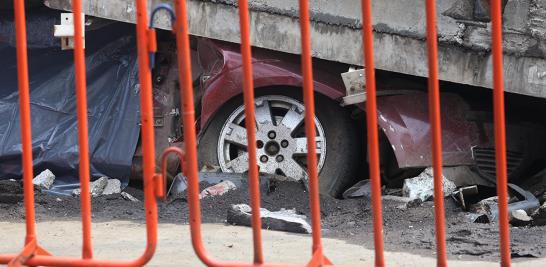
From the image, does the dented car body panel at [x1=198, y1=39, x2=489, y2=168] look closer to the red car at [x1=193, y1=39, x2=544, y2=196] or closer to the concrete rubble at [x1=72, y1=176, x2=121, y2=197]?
the red car at [x1=193, y1=39, x2=544, y2=196]

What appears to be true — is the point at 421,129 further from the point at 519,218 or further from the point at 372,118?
the point at 372,118

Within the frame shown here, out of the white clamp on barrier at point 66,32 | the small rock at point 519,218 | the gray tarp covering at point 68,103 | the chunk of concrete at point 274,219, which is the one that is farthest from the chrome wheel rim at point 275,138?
the white clamp on barrier at point 66,32

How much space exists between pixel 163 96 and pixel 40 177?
127 centimetres

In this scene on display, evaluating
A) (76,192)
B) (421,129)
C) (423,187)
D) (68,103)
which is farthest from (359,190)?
(68,103)

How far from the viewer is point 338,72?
7.82 meters

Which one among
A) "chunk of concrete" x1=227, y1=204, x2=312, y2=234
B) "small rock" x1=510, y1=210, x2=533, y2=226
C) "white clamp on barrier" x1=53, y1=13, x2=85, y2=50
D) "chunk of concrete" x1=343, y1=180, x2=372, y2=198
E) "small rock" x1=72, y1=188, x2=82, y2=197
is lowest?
"small rock" x1=510, y1=210, x2=533, y2=226

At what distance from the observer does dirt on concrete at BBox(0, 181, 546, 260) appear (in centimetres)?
572

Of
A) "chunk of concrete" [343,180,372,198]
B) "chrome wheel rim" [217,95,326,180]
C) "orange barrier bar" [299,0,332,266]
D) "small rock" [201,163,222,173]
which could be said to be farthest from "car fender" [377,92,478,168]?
A: "orange barrier bar" [299,0,332,266]

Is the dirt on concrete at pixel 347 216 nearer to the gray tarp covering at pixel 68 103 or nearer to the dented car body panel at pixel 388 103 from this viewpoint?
the dented car body panel at pixel 388 103

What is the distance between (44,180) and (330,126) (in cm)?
253

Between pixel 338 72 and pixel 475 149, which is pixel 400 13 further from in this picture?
pixel 475 149

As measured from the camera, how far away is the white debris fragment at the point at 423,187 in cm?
728

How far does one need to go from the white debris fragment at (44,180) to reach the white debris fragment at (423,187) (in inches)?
121

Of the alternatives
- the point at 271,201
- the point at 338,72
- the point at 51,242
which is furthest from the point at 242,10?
the point at 338,72
